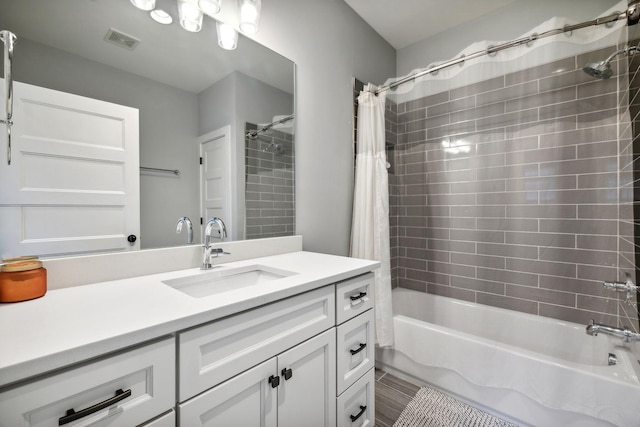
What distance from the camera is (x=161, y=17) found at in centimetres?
115

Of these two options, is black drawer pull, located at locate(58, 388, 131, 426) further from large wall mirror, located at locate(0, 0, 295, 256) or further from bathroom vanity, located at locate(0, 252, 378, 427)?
large wall mirror, located at locate(0, 0, 295, 256)

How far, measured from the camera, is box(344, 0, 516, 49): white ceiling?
1.99 metres

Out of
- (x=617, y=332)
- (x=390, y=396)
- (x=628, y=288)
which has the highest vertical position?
(x=628, y=288)

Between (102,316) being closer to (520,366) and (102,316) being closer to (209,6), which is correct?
(209,6)

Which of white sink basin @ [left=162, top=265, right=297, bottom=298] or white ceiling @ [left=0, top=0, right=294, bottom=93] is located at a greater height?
white ceiling @ [left=0, top=0, right=294, bottom=93]

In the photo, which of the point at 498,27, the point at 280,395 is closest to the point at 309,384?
the point at 280,395

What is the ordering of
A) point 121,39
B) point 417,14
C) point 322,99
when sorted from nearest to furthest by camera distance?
1. point 121,39
2. point 322,99
3. point 417,14

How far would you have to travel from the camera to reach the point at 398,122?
2338 millimetres

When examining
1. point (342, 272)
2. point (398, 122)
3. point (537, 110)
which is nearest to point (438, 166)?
point (398, 122)

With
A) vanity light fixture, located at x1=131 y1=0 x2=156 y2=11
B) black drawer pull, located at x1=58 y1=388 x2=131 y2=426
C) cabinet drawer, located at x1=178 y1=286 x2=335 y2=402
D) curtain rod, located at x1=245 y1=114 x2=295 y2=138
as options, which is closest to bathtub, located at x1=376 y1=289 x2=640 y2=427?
cabinet drawer, located at x1=178 y1=286 x2=335 y2=402

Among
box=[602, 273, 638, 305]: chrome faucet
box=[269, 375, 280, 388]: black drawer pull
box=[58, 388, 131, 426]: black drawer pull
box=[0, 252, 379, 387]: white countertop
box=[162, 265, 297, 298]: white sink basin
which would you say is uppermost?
box=[0, 252, 379, 387]: white countertop

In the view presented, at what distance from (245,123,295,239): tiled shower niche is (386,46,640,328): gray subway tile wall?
102 centimetres

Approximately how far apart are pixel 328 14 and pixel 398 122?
969 millimetres

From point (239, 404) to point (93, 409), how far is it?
35 centimetres
